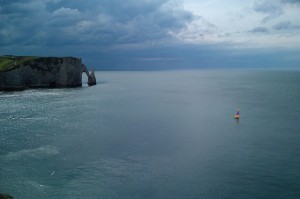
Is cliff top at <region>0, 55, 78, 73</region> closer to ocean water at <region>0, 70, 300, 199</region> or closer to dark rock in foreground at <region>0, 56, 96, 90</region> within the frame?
dark rock in foreground at <region>0, 56, 96, 90</region>

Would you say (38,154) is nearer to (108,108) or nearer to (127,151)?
(127,151)

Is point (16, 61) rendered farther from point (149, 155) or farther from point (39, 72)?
point (149, 155)

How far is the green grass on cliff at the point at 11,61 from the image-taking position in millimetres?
137163

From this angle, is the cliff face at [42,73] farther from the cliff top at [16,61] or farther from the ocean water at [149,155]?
the ocean water at [149,155]

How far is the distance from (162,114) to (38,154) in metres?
41.4

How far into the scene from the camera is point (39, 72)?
483ft

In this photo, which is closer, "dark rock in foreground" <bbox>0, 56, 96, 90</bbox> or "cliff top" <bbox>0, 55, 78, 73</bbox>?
"cliff top" <bbox>0, 55, 78, 73</bbox>

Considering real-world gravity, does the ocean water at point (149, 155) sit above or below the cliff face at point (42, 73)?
below

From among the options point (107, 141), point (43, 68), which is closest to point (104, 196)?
point (107, 141)

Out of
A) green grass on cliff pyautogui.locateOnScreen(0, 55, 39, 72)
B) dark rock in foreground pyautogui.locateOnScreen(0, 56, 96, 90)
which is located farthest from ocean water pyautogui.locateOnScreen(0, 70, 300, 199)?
green grass on cliff pyautogui.locateOnScreen(0, 55, 39, 72)

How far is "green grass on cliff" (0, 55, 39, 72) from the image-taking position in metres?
137

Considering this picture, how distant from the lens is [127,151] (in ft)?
150

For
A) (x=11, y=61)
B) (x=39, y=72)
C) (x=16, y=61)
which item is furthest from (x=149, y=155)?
(x=11, y=61)

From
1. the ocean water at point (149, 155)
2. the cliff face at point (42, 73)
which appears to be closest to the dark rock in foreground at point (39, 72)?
the cliff face at point (42, 73)
